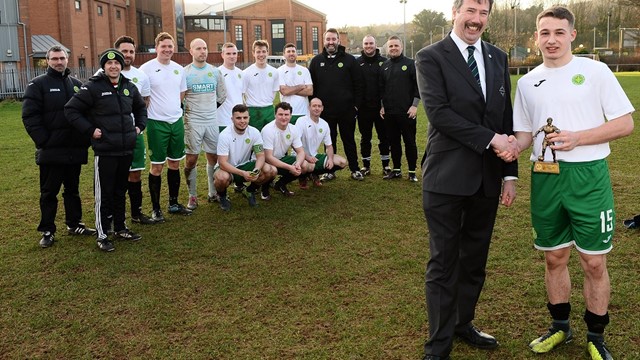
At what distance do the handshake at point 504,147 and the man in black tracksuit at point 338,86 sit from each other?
6.27 metres

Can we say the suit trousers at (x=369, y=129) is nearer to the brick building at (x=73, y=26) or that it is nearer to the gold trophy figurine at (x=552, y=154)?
the gold trophy figurine at (x=552, y=154)

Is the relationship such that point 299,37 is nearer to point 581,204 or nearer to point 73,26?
point 73,26

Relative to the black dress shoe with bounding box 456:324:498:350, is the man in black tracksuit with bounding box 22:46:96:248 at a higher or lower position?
higher

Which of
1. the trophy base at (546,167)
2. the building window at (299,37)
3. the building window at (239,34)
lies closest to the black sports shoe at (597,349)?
the trophy base at (546,167)

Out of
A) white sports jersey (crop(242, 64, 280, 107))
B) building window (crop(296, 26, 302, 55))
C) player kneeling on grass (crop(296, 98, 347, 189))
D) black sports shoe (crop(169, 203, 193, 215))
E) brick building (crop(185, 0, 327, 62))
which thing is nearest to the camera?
black sports shoe (crop(169, 203, 193, 215))

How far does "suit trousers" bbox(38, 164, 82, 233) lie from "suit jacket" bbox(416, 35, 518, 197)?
4.73 m

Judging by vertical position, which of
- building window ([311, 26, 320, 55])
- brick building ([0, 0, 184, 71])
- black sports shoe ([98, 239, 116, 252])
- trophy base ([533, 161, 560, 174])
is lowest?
black sports shoe ([98, 239, 116, 252])

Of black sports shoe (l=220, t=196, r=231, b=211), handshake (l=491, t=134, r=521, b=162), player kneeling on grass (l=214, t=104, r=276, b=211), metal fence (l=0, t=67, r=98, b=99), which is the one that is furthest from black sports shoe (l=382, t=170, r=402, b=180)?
metal fence (l=0, t=67, r=98, b=99)

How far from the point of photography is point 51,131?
6.62 m

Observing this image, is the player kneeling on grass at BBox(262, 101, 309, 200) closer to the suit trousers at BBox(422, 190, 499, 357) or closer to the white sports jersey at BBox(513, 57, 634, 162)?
the suit trousers at BBox(422, 190, 499, 357)

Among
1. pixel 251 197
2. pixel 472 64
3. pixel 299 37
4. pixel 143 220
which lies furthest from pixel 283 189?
pixel 299 37

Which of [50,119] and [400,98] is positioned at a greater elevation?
[400,98]

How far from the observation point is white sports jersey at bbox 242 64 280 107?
30.5 feet

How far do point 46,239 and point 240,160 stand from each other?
2726 mm
